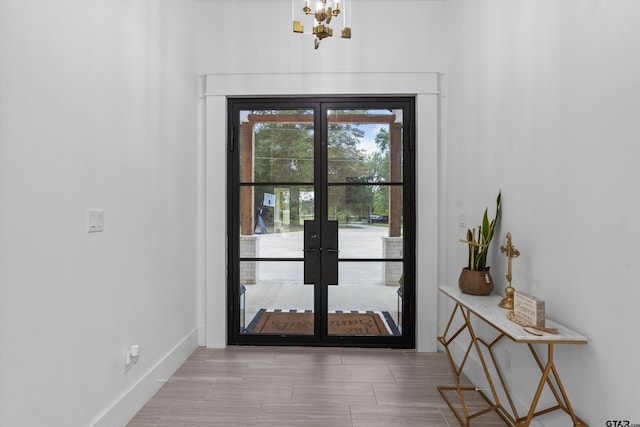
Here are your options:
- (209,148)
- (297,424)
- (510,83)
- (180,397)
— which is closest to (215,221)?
(209,148)

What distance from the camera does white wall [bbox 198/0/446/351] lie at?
322cm

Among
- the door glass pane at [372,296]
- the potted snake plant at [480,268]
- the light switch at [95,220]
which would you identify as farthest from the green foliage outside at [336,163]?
the light switch at [95,220]

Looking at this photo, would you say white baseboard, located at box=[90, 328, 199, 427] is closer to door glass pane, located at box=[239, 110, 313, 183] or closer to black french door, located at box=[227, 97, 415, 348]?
black french door, located at box=[227, 97, 415, 348]

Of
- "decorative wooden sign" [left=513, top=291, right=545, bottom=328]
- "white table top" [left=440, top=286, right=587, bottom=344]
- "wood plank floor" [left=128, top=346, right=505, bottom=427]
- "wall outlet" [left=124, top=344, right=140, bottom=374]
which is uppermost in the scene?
"decorative wooden sign" [left=513, top=291, right=545, bottom=328]

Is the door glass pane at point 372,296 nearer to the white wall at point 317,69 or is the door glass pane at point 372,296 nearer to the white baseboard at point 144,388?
the white wall at point 317,69

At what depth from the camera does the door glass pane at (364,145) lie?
3.33 metres

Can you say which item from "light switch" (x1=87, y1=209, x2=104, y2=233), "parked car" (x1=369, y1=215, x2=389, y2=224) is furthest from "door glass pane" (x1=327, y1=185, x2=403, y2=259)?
"light switch" (x1=87, y1=209, x2=104, y2=233)

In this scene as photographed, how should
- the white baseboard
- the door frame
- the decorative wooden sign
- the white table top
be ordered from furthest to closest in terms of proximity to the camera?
the door frame → the white baseboard → the decorative wooden sign → the white table top

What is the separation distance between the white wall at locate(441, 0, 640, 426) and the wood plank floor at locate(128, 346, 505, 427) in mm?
689

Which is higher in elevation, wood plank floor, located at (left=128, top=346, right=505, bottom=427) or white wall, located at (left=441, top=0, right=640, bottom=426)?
white wall, located at (left=441, top=0, right=640, bottom=426)

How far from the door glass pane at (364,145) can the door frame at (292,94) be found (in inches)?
7.9

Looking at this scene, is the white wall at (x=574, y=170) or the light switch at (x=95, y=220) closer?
the white wall at (x=574, y=170)

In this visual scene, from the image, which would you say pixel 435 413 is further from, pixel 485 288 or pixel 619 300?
pixel 619 300

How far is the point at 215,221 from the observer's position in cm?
329
